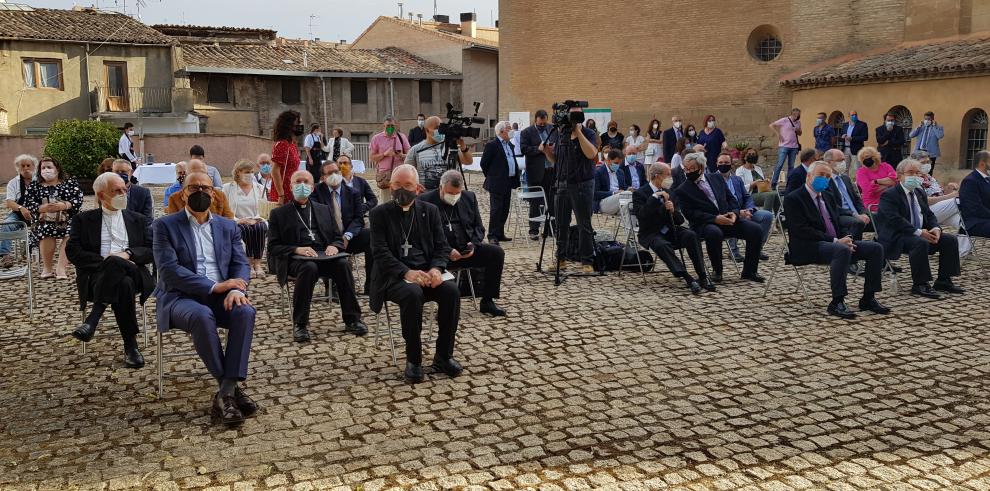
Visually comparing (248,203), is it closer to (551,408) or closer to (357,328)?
(357,328)

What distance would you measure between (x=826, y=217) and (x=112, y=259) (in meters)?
6.15

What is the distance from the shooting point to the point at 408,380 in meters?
6.05

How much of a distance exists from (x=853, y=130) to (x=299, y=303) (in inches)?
658

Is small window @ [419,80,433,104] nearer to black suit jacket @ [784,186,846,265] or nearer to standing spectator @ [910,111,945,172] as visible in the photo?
standing spectator @ [910,111,945,172]

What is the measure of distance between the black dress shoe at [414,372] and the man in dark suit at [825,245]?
397cm

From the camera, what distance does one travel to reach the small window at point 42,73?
110 feet

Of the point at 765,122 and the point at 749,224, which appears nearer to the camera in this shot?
the point at 749,224

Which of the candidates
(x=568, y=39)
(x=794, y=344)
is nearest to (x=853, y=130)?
(x=568, y=39)

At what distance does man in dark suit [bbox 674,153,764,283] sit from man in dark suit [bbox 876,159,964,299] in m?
1.25

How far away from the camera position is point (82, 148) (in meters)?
21.9

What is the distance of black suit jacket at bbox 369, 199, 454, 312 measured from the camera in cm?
630

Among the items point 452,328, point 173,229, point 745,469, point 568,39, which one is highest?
point 568,39

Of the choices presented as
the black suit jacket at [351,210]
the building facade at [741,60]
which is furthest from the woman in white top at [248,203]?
the building facade at [741,60]

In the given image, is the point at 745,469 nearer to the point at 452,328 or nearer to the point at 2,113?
the point at 452,328
